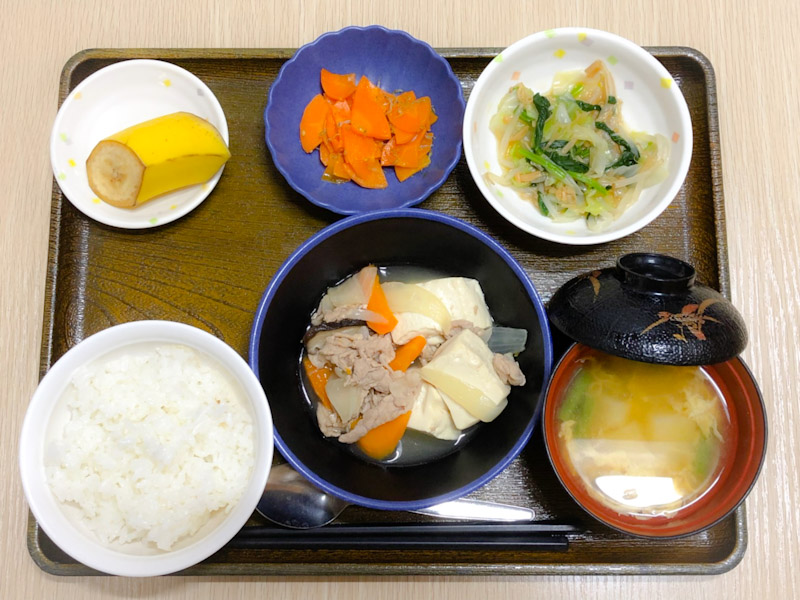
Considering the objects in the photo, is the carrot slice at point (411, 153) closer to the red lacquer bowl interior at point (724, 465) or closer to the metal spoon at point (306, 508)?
the red lacquer bowl interior at point (724, 465)

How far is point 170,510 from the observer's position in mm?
1453

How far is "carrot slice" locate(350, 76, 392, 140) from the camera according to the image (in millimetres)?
1865

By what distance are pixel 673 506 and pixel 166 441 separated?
132 centimetres

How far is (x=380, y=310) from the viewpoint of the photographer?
167 cm

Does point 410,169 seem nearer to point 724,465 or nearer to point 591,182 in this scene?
point 591,182

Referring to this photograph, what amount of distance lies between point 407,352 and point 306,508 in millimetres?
532

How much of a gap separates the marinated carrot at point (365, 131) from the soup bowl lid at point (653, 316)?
2.36 ft

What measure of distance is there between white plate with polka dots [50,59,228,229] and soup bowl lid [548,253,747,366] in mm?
1168

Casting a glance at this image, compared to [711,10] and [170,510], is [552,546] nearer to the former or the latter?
[170,510]

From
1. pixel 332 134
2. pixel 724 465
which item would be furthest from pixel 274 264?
pixel 724 465

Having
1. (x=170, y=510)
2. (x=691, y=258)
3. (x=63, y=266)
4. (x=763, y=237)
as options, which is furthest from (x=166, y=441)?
(x=763, y=237)

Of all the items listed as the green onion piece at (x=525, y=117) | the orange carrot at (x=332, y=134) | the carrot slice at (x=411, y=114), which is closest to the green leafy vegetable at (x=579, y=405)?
the green onion piece at (x=525, y=117)

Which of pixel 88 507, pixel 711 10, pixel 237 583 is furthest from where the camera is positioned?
pixel 711 10

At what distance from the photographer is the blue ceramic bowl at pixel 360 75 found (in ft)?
5.91
